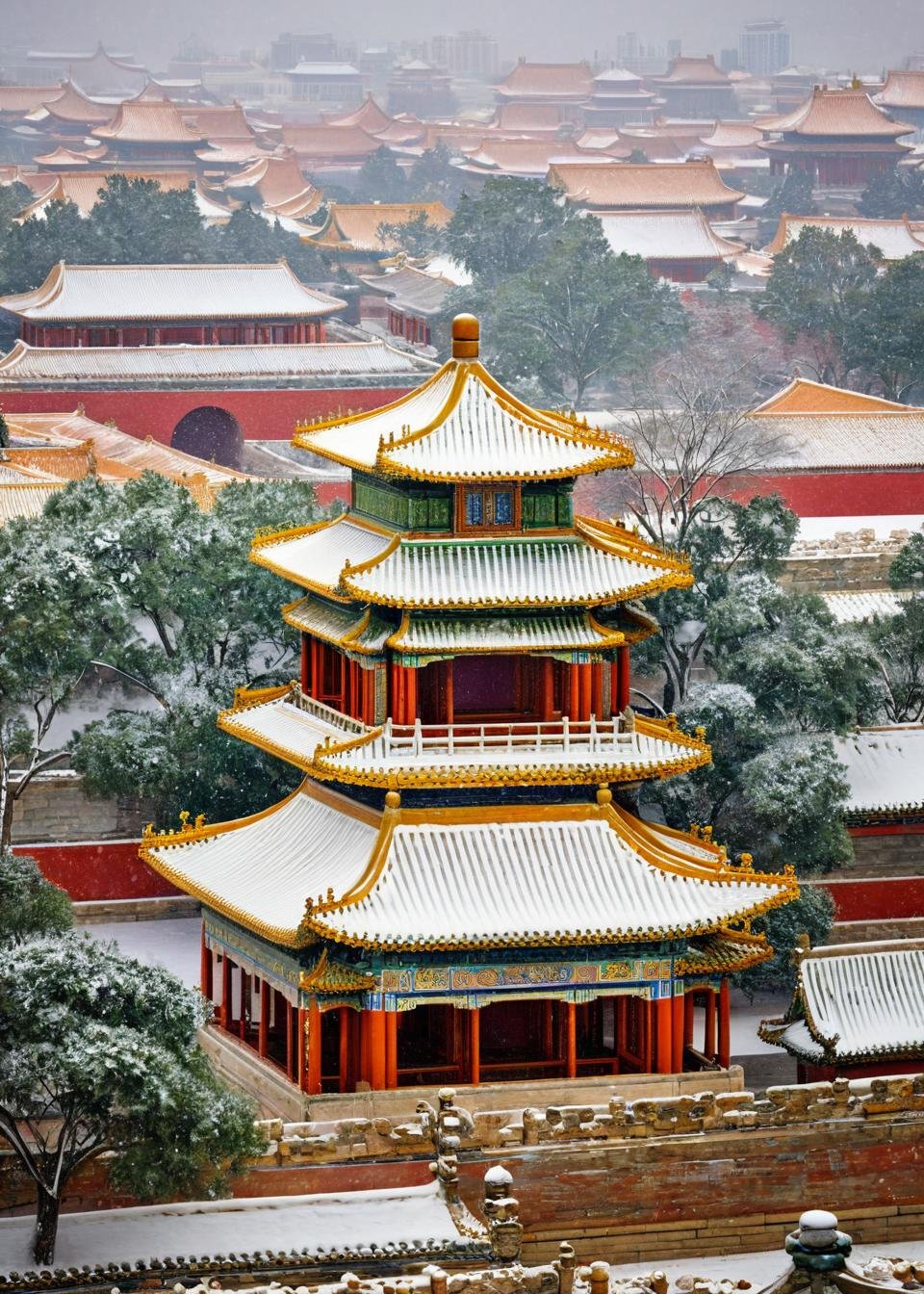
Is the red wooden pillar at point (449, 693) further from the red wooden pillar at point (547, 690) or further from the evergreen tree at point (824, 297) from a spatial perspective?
the evergreen tree at point (824, 297)

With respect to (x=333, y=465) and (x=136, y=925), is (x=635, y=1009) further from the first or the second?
(x=333, y=465)

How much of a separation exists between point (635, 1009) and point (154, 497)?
49.7 feet

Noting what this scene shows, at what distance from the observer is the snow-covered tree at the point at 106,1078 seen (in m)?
30.2

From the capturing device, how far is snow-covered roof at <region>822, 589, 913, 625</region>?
169ft

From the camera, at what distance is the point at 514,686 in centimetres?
3672

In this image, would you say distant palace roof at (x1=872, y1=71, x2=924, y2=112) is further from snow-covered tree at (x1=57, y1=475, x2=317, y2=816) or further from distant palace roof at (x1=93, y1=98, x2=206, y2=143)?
snow-covered tree at (x1=57, y1=475, x2=317, y2=816)

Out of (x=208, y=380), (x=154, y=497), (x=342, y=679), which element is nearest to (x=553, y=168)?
(x=208, y=380)

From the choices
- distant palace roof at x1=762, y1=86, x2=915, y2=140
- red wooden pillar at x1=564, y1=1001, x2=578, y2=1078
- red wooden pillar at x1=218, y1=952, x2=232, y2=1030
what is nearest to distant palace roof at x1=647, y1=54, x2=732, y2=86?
distant palace roof at x1=762, y1=86, x2=915, y2=140

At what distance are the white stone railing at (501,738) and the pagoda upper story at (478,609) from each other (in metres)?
0.02

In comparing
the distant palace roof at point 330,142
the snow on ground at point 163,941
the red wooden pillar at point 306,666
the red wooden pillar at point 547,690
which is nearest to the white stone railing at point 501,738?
the red wooden pillar at point 547,690

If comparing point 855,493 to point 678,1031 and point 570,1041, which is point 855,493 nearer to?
point 678,1031

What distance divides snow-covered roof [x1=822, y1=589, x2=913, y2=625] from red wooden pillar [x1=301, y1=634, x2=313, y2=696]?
1478 centimetres

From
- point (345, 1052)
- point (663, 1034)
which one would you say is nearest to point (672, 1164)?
point (663, 1034)

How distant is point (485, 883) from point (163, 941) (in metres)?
9.41
